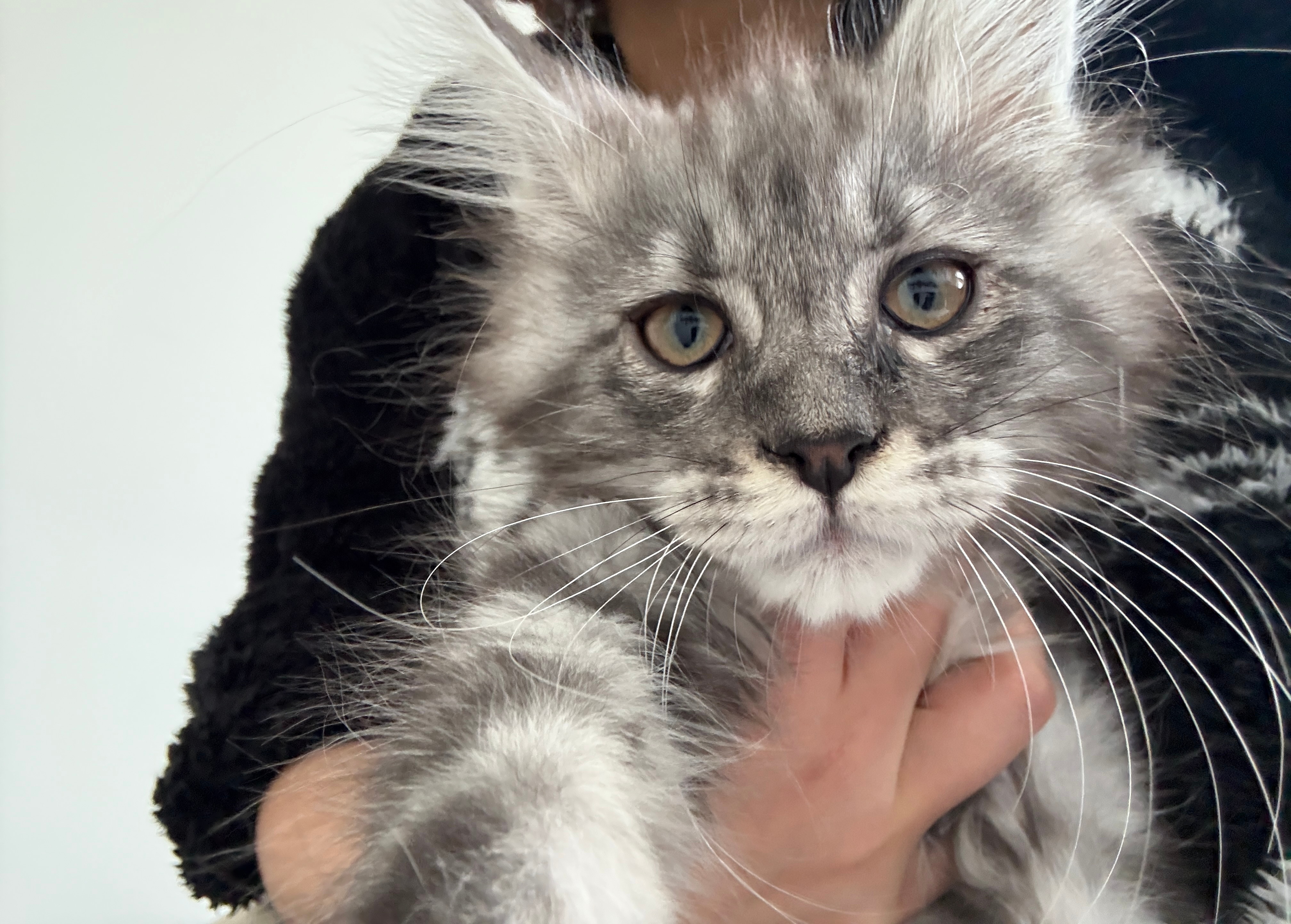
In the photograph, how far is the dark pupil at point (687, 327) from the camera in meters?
0.94

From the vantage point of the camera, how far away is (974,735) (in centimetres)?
96

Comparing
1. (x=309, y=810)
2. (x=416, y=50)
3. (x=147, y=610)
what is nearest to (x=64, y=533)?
(x=147, y=610)

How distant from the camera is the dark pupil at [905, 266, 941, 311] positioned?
34.5 inches

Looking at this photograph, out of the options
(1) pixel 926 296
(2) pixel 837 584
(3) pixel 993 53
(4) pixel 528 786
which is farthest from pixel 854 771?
(3) pixel 993 53

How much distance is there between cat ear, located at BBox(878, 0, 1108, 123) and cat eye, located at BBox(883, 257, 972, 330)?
9.4 inches

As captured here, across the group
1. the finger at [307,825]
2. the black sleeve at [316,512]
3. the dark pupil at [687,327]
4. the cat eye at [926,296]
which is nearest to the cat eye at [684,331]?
the dark pupil at [687,327]

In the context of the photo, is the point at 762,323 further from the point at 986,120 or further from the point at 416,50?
the point at 416,50

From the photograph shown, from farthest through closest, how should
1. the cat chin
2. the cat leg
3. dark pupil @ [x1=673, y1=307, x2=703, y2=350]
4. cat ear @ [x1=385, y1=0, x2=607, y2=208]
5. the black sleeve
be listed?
the black sleeve
cat ear @ [x1=385, y1=0, x2=607, y2=208]
dark pupil @ [x1=673, y1=307, x2=703, y2=350]
the cat chin
the cat leg

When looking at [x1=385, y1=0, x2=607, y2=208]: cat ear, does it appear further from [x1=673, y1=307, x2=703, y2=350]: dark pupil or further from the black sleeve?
[x1=673, y1=307, x2=703, y2=350]: dark pupil

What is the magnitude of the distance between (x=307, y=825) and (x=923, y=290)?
89cm

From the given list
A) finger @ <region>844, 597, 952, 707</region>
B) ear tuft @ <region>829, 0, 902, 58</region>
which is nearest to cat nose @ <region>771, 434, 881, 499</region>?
finger @ <region>844, 597, 952, 707</region>

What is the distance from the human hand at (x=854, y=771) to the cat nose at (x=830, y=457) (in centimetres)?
25

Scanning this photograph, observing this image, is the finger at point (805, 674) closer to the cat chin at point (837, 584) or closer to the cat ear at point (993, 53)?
the cat chin at point (837, 584)

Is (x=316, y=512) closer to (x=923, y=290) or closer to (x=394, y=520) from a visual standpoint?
(x=394, y=520)
